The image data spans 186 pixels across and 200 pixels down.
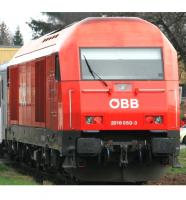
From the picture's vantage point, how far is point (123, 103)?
15.1 meters

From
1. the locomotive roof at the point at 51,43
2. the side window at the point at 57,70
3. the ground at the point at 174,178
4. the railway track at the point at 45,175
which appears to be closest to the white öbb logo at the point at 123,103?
the side window at the point at 57,70

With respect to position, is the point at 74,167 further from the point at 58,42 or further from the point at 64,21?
the point at 64,21

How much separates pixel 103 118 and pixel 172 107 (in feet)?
4.67

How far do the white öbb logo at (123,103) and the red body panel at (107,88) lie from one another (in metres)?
0.06

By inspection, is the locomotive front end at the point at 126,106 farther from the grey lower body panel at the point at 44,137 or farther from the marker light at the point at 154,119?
the grey lower body panel at the point at 44,137

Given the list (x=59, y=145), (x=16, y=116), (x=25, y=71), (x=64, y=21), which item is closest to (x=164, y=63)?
(x=59, y=145)

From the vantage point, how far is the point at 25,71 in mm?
19234

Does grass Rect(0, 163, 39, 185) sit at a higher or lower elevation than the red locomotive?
lower

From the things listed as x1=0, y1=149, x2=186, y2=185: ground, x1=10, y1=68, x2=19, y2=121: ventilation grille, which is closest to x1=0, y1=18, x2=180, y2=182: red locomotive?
x1=0, y1=149, x2=186, y2=185: ground

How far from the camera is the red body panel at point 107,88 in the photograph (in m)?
15.0

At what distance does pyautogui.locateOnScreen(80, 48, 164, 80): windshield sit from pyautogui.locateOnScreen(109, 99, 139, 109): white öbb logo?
473 mm

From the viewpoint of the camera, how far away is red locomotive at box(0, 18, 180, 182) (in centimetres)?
1497

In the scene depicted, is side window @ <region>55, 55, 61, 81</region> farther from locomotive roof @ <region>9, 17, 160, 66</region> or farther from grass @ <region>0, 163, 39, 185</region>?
grass @ <region>0, 163, 39, 185</region>

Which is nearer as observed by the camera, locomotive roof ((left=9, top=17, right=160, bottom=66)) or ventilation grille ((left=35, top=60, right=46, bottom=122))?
locomotive roof ((left=9, top=17, right=160, bottom=66))
